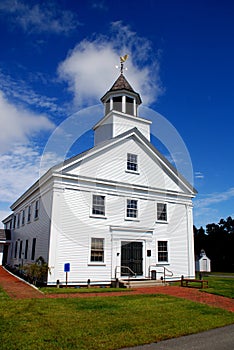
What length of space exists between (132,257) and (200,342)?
12.2m

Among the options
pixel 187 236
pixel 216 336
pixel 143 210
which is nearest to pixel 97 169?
pixel 143 210

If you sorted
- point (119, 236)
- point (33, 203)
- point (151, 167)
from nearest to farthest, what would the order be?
point (119, 236), point (151, 167), point (33, 203)

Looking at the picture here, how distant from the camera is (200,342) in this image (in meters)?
6.90

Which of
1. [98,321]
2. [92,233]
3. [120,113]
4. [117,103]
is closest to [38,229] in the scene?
[92,233]

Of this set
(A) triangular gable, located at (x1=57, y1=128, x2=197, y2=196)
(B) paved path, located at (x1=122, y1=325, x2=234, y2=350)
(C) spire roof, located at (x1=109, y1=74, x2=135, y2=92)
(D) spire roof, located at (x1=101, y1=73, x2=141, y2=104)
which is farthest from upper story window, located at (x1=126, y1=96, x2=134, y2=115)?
(B) paved path, located at (x1=122, y1=325, x2=234, y2=350)

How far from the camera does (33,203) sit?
75.1 feet

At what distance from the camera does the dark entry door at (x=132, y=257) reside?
61.3 ft

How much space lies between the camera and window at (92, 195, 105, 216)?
18.4 meters

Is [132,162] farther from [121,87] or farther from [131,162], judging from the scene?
[121,87]

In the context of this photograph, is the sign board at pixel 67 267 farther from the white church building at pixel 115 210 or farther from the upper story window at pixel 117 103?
the upper story window at pixel 117 103

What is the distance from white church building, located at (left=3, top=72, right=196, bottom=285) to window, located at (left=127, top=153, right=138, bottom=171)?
0.07 m

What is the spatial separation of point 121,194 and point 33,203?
7.41m

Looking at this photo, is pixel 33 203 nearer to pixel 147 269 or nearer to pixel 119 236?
pixel 119 236

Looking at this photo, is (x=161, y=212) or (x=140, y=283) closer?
(x=140, y=283)
